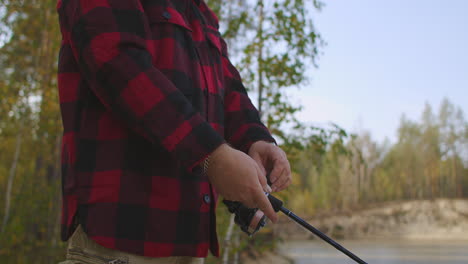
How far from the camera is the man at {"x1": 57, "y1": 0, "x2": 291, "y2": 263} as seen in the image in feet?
2.78

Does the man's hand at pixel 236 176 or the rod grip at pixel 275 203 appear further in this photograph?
the rod grip at pixel 275 203

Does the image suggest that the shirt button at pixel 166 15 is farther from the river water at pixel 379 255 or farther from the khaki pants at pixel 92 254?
the river water at pixel 379 255

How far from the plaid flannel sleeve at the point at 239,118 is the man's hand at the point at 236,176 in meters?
0.40

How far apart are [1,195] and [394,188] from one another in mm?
39409

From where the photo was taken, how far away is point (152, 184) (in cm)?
98

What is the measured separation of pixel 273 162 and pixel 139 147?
0.42 meters

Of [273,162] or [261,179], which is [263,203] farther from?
[273,162]

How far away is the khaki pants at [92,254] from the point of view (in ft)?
3.01

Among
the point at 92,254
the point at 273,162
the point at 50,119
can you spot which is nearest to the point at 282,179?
the point at 273,162

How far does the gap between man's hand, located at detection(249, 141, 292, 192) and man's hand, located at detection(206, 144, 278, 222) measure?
279 millimetres

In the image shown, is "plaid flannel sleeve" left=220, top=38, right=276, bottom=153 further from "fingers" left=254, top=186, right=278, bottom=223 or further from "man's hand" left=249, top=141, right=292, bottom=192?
"fingers" left=254, top=186, right=278, bottom=223

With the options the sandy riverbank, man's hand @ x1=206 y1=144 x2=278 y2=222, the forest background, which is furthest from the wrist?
the sandy riverbank

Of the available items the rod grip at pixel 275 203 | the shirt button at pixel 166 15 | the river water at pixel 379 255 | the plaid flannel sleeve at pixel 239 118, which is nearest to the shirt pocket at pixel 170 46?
the shirt button at pixel 166 15

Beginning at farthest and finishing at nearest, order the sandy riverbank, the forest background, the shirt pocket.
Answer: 1. the sandy riverbank
2. the forest background
3. the shirt pocket
